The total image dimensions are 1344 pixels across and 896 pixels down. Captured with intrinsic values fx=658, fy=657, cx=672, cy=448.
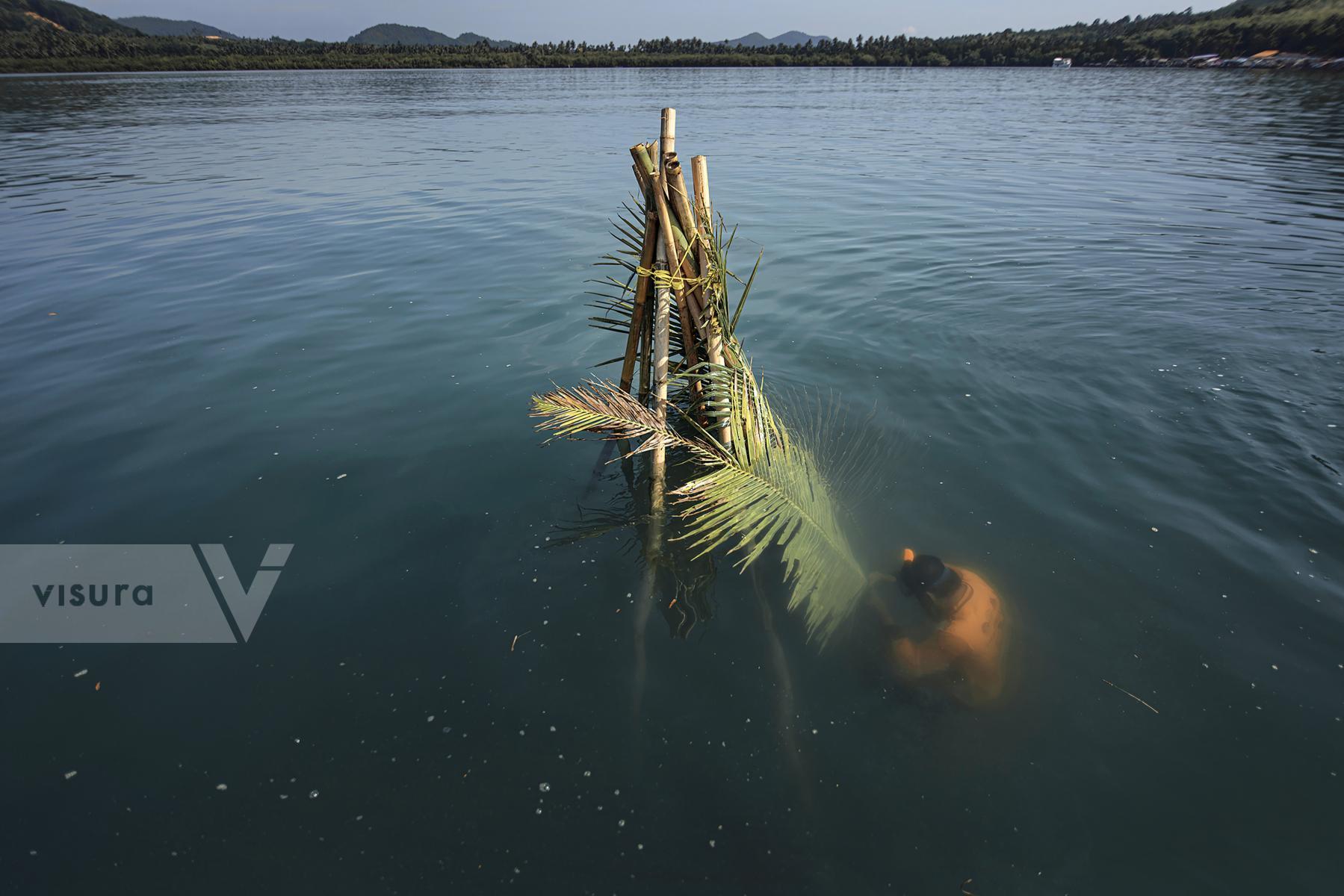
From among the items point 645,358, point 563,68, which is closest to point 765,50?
point 563,68

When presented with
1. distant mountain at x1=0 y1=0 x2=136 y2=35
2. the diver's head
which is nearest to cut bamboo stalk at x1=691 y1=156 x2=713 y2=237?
the diver's head

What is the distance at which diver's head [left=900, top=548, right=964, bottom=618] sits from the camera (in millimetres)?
4781

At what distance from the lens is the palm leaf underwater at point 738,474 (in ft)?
16.7

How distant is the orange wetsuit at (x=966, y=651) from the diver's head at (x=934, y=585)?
0.19ft

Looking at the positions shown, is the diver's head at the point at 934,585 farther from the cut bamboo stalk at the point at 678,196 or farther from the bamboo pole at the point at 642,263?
the cut bamboo stalk at the point at 678,196

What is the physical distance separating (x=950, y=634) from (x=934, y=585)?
391 mm

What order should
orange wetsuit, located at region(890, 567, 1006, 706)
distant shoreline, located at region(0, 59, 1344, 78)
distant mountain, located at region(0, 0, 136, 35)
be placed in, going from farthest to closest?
distant mountain, located at region(0, 0, 136, 35), distant shoreline, located at region(0, 59, 1344, 78), orange wetsuit, located at region(890, 567, 1006, 706)

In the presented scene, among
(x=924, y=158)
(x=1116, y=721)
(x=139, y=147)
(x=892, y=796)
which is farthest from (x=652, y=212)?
→ (x=139, y=147)

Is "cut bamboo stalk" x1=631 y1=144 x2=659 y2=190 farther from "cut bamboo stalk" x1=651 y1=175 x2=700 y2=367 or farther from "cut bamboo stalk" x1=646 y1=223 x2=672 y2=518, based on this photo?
"cut bamboo stalk" x1=646 y1=223 x2=672 y2=518

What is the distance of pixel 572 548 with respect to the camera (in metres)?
5.67

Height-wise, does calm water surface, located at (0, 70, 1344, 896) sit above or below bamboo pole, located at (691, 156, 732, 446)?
below

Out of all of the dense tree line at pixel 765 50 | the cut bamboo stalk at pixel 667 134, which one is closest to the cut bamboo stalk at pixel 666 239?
the cut bamboo stalk at pixel 667 134

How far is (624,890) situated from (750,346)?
7263 mm

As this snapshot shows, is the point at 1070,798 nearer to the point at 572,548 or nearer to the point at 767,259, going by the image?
the point at 572,548
